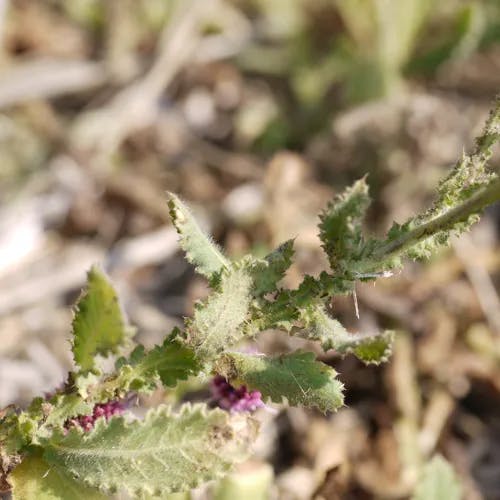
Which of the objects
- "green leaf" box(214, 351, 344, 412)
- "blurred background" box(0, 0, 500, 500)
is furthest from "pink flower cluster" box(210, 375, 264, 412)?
"blurred background" box(0, 0, 500, 500)

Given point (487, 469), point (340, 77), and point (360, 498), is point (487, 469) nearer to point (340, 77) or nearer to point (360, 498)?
point (360, 498)

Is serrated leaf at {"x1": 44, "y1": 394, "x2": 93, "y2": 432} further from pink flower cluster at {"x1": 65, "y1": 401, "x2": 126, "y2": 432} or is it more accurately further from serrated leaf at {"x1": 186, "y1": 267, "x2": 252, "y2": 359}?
serrated leaf at {"x1": 186, "y1": 267, "x2": 252, "y2": 359}

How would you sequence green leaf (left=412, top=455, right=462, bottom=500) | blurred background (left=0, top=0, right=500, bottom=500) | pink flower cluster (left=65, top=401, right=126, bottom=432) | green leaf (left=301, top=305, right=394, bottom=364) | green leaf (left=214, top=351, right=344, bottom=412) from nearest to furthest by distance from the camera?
1. green leaf (left=301, top=305, right=394, bottom=364)
2. green leaf (left=214, top=351, right=344, bottom=412)
3. pink flower cluster (left=65, top=401, right=126, bottom=432)
4. green leaf (left=412, top=455, right=462, bottom=500)
5. blurred background (left=0, top=0, right=500, bottom=500)

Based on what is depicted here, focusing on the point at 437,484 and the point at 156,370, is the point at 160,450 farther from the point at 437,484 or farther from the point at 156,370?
the point at 437,484

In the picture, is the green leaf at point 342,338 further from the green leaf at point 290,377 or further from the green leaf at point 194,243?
the green leaf at point 194,243

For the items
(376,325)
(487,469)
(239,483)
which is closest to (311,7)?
(376,325)
